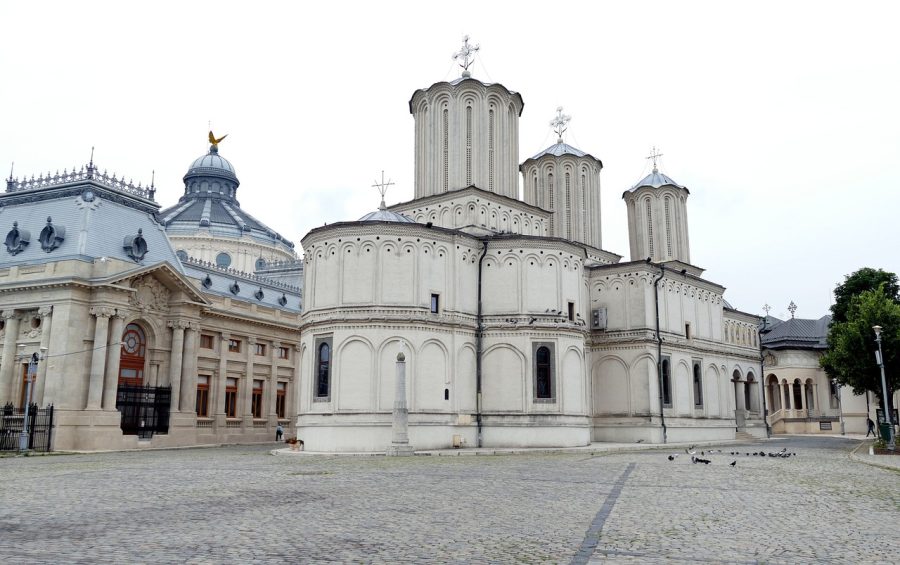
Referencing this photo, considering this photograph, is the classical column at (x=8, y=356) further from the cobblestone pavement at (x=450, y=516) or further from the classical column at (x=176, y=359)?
the cobblestone pavement at (x=450, y=516)

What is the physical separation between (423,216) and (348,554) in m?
36.4

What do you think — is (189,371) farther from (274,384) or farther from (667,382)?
(667,382)

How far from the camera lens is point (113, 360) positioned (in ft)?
131

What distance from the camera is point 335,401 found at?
35.9 m

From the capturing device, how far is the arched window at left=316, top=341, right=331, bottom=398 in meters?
36.7

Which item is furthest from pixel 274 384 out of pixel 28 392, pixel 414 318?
pixel 414 318

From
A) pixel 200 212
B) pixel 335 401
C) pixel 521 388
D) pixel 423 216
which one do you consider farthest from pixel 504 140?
pixel 200 212

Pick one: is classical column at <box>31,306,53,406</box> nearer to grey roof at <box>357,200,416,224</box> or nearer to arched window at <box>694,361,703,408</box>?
grey roof at <box>357,200,416,224</box>

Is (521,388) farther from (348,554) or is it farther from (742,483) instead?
(348,554)

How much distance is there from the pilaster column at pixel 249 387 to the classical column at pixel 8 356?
581 inches

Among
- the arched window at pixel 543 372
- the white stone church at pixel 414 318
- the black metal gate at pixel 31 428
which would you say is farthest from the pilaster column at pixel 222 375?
the arched window at pixel 543 372

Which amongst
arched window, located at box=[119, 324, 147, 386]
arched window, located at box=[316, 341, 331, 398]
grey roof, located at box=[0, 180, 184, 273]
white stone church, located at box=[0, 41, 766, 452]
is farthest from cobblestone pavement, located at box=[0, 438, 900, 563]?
grey roof, located at box=[0, 180, 184, 273]

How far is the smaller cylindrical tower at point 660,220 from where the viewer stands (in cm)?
5775

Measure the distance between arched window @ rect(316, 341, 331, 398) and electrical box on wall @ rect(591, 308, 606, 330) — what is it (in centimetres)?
1970
